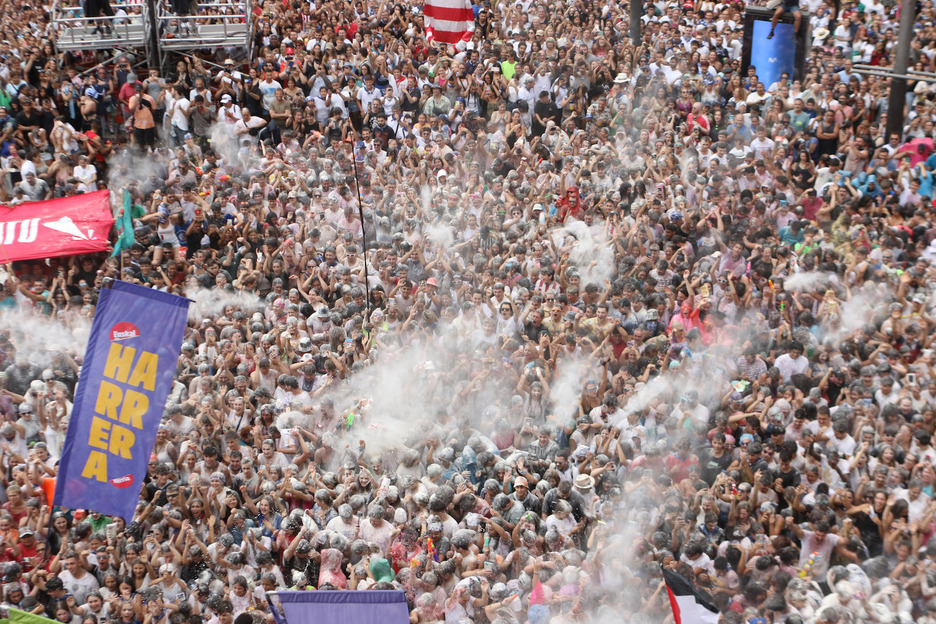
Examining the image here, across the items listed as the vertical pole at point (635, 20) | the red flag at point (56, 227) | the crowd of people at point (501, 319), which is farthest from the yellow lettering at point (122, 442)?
the vertical pole at point (635, 20)

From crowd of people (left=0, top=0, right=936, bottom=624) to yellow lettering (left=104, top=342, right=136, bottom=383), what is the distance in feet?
6.82

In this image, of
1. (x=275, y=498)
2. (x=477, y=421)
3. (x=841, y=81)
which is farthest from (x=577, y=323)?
(x=841, y=81)

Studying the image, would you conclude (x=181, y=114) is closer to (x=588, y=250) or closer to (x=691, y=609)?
(x=588, y=250)

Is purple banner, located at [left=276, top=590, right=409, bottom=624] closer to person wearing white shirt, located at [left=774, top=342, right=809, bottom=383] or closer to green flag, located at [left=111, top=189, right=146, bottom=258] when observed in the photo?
person wearing white shirt, located at [left=774, top=342, right=809, bottom=383]

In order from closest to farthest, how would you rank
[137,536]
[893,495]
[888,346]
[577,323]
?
[893,495], [137,536], [888,346], [577,323]

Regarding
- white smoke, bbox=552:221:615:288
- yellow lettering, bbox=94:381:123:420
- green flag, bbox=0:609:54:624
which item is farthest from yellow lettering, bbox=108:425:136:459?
white smoke, bbox=552:221:615:288

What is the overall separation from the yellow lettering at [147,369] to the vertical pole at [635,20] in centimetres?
1147

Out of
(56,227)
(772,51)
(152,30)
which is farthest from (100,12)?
(772,51)

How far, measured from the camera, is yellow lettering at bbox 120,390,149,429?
9008 millimetres

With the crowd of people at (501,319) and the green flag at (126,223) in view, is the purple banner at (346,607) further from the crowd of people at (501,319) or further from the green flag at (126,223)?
the green flag at (126,223)

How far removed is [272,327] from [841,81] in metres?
8.75

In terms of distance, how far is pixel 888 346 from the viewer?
A: 1176 cm

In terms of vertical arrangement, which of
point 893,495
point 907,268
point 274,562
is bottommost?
point 274,562

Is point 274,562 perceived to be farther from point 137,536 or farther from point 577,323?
point 577,323
